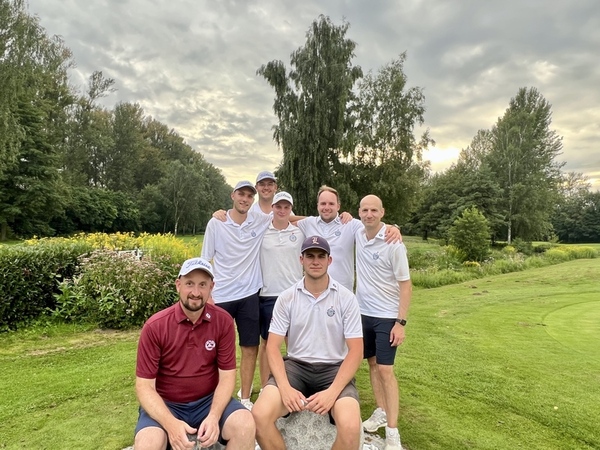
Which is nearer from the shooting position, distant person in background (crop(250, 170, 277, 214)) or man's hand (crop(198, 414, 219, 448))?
man's hand (crop(198, 414, 219, 448))

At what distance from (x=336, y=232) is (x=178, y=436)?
2154mm

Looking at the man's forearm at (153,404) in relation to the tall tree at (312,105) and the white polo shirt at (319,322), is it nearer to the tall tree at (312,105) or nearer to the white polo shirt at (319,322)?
the white polo shirt at (319,322)

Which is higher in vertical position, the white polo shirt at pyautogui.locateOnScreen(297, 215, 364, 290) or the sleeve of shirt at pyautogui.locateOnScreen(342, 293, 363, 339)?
the white polo shirt at pyautogui.locateOnScreen(297, 215, 364, 290)

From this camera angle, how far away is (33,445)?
10.7 ft

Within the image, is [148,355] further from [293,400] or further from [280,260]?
[280,260]

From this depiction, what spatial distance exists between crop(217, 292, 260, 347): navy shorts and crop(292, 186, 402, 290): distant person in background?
84cm

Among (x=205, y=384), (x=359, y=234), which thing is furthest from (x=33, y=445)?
(x=359, y=234)

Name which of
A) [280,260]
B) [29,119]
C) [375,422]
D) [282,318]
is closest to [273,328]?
[282,318]

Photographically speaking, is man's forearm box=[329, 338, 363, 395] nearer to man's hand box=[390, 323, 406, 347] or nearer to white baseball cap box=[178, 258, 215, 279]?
man's hand box=[390, 323, 406, 347]

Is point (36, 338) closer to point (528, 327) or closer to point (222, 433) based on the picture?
point (222, 433)

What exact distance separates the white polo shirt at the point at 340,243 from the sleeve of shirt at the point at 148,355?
1707 mm

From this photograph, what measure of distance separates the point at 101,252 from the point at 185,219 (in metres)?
47.2

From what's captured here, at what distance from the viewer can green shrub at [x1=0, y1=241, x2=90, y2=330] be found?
6.61m

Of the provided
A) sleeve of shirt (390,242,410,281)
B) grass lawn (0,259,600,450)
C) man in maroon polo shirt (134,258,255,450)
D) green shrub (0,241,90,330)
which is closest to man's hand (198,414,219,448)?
man in maroon polo shirt (134,258,255,450)
